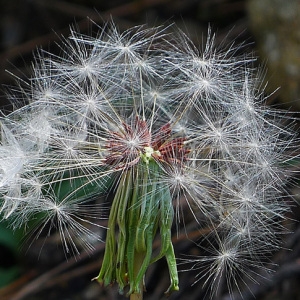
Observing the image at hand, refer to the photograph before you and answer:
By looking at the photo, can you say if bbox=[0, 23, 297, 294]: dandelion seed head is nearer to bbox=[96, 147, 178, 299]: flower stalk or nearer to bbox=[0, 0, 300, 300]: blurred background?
bbox=[96, 147, 178, 299]: flower stalk

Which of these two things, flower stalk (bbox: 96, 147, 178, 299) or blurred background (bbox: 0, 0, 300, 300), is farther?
blurred background (bbox: 0, 0, 300, 300)

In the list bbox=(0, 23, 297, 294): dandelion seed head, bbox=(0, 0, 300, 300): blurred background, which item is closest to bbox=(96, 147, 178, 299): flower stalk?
bbox=(0, 23, 297, 294): dandelion seed head

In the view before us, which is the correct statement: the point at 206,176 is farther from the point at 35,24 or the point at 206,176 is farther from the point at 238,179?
the point at 35,24

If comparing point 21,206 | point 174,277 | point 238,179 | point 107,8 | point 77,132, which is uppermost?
point 107,8

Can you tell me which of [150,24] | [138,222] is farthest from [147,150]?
[150,24]

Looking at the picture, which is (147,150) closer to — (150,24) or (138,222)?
(138,222)

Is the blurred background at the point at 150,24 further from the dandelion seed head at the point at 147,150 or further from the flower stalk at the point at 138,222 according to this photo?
the flower stalk at the point at 138,222

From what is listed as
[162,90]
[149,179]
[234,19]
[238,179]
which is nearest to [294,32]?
[234,19]

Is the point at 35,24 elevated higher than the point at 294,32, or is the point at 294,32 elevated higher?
the point at 35,24
